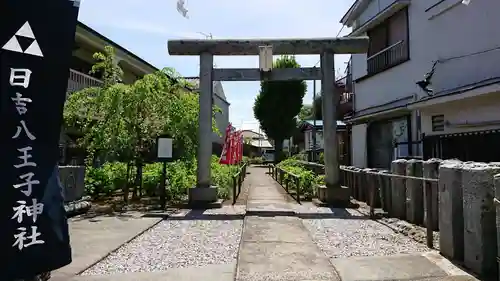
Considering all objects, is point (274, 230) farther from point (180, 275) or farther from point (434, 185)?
point (180, 275)

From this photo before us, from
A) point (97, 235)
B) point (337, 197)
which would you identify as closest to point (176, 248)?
point (97, 235)

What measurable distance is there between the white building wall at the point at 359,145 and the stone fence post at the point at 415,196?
879 cm

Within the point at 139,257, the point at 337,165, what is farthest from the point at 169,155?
the point at 139,257

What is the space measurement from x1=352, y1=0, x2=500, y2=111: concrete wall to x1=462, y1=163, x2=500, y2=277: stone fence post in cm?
581

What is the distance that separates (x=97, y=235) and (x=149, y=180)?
6.22 meters

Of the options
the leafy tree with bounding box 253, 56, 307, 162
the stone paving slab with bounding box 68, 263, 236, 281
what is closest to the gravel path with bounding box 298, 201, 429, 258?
the stone paving slab with bounding box 68, 263, 236, 281

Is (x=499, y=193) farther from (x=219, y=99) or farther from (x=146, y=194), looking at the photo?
(x=219, y=99)

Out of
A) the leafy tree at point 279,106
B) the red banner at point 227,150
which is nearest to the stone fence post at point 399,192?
the red banner at point 227,150

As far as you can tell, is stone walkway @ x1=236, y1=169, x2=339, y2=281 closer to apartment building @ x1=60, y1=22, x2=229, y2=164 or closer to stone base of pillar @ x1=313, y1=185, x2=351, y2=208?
stone base of pillar @ x1=313, y1=185, x2=351, y2=208

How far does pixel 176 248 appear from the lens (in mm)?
6797

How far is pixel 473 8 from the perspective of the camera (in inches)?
418

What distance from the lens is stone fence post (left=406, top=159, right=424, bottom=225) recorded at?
8062mm

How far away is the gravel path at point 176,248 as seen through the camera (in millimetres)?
5793

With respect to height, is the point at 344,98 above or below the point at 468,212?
above
